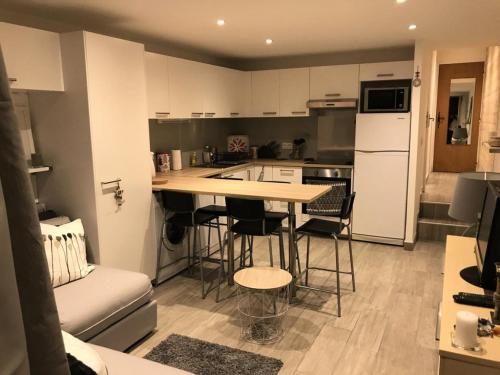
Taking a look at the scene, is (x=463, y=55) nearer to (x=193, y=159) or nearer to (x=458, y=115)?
(x=458, y=115)

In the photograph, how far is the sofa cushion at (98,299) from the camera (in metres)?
2.28

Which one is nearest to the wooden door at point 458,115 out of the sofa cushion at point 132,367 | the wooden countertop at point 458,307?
the wooden countertop at point 458,307

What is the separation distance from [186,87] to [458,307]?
11.8 ft

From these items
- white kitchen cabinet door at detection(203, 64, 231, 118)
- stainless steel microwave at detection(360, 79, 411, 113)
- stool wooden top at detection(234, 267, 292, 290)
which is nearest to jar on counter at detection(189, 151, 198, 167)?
white kitchen cabinet door at detection(203, 64, 231, 118)

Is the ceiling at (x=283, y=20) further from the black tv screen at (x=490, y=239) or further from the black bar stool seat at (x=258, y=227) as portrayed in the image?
the black tv screen at (x=490, y=239)

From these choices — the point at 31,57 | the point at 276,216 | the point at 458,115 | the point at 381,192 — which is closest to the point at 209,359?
the point at 276,216

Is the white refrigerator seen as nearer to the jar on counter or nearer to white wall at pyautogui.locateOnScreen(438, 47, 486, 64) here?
the jar on counter

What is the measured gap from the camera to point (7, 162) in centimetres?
50

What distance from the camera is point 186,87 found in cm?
446

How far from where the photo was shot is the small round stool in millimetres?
2814

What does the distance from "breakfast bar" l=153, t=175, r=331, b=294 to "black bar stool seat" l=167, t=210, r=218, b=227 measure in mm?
289

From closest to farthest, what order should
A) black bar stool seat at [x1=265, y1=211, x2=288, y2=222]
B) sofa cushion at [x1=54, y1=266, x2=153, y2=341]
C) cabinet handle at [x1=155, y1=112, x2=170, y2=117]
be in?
1. sofa cushion at [x1=54, y1=266, x2=153, y2=341]
2. black bar stool seat at [x1=265, y1=211, x2=288, y2=222]
3. cabinet handle at [x1=155, y1=112, x2=170, y2=117]

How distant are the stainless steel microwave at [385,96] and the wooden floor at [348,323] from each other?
182cm

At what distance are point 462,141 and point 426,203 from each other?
3.12m
